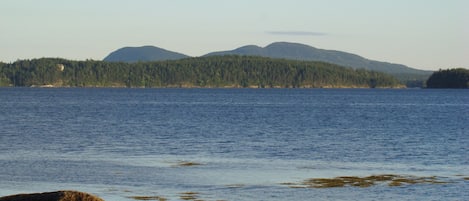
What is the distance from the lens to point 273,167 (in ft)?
121

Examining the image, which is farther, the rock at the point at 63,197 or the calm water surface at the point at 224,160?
the calm water surface at the point at 224,160

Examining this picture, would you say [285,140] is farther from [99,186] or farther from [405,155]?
[99,186]

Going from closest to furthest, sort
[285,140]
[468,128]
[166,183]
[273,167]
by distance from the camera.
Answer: [166,183] < [273,167] < [285,140] < [468,128]

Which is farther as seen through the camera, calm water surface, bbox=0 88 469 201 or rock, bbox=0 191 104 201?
calm water surface, bbox=0 88 469 201

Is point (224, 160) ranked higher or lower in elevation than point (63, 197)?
lower

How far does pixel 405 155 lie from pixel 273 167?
1031 centimetres

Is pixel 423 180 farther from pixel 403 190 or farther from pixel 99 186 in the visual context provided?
pixel 99 186

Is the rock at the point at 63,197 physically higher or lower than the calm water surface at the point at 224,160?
higher

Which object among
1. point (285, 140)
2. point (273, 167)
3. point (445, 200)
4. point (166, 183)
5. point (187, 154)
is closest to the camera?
point (445, 200)

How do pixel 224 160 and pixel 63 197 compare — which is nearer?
pixel 63 197

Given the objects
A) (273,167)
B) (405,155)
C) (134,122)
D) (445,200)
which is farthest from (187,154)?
(134,122)

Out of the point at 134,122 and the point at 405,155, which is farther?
the point at 134,122

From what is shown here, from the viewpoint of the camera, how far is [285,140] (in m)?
55.2

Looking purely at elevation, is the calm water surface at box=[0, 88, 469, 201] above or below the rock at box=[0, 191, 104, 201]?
below
